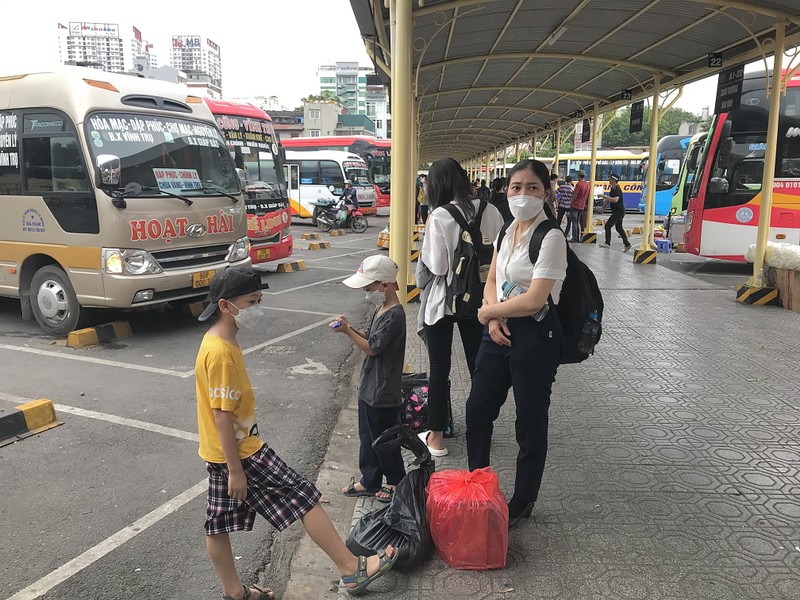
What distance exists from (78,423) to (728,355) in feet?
19.9

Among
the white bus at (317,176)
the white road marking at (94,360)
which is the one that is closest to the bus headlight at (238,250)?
the white road marking at (94,360)

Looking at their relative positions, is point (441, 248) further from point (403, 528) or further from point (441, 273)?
point (403, 528)

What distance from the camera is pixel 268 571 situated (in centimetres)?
294

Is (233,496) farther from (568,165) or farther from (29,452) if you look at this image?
(568,165)

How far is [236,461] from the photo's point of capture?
94.3 inches

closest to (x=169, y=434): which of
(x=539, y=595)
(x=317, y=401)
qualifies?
(x=317, y=401)

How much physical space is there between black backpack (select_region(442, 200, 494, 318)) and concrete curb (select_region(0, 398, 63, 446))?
3.19 m

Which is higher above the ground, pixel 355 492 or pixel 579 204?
pixel 579 204

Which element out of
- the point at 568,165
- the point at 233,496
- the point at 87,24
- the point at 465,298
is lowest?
the point at 233,496

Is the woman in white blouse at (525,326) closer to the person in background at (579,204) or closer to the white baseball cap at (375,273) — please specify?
the white baseball cap at (375,273)

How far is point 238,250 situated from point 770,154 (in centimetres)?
745

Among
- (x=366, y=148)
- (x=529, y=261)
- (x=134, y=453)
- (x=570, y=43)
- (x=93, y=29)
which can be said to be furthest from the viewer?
(x=93, y=29)

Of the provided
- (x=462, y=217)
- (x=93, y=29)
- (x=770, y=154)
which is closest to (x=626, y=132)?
(x=770, y=154)

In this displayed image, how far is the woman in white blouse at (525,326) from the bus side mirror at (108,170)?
4950mm
